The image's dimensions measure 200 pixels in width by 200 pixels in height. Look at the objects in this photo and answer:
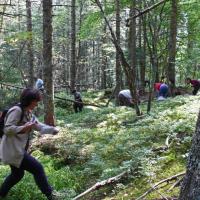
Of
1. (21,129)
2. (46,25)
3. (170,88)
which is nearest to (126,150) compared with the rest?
(21,129)

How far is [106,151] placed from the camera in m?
7.98

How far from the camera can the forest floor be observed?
593 centimetres

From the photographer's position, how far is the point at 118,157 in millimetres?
7531

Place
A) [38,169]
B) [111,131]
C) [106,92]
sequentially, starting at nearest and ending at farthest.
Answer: [38,169] < [111,131] < [106,92]

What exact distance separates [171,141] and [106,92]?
2202 centimetres

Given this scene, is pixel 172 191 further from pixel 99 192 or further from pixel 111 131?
pixel 111 131

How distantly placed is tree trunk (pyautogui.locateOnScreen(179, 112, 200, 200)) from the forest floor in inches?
62.1

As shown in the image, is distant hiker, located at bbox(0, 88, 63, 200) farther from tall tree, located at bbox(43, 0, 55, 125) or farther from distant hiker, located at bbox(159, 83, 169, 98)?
distant hiker, located at bbox(159, 83, 169, 98)

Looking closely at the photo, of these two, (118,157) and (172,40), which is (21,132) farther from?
(172,40)

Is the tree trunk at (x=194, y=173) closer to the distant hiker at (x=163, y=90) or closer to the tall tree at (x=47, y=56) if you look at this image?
the tall tree at (x=47, y=56)

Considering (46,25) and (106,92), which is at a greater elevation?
(46,25)

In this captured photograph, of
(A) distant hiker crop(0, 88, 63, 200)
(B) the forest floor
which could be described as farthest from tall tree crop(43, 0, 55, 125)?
(A) distant hiker crop(0, 88, 63, 200)

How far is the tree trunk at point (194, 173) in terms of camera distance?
3291 millimetres

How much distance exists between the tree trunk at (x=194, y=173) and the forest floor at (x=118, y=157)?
158cm
